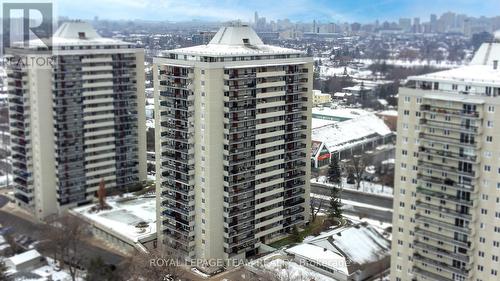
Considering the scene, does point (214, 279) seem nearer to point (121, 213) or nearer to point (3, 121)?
point (121, 213)

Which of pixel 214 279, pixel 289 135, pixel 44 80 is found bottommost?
pixel 214 279

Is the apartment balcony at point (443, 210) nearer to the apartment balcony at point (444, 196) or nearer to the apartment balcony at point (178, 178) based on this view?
the apartment balcony at point (444, 196)

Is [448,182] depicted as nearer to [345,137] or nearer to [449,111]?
[449,111]

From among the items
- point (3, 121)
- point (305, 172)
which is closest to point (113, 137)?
point (3, 121)

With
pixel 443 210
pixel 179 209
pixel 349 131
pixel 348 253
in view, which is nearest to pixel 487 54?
pixel 443 210

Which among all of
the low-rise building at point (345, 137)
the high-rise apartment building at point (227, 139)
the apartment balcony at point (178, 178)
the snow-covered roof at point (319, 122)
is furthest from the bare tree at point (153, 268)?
the snow-covered roof at point (319, 122)
